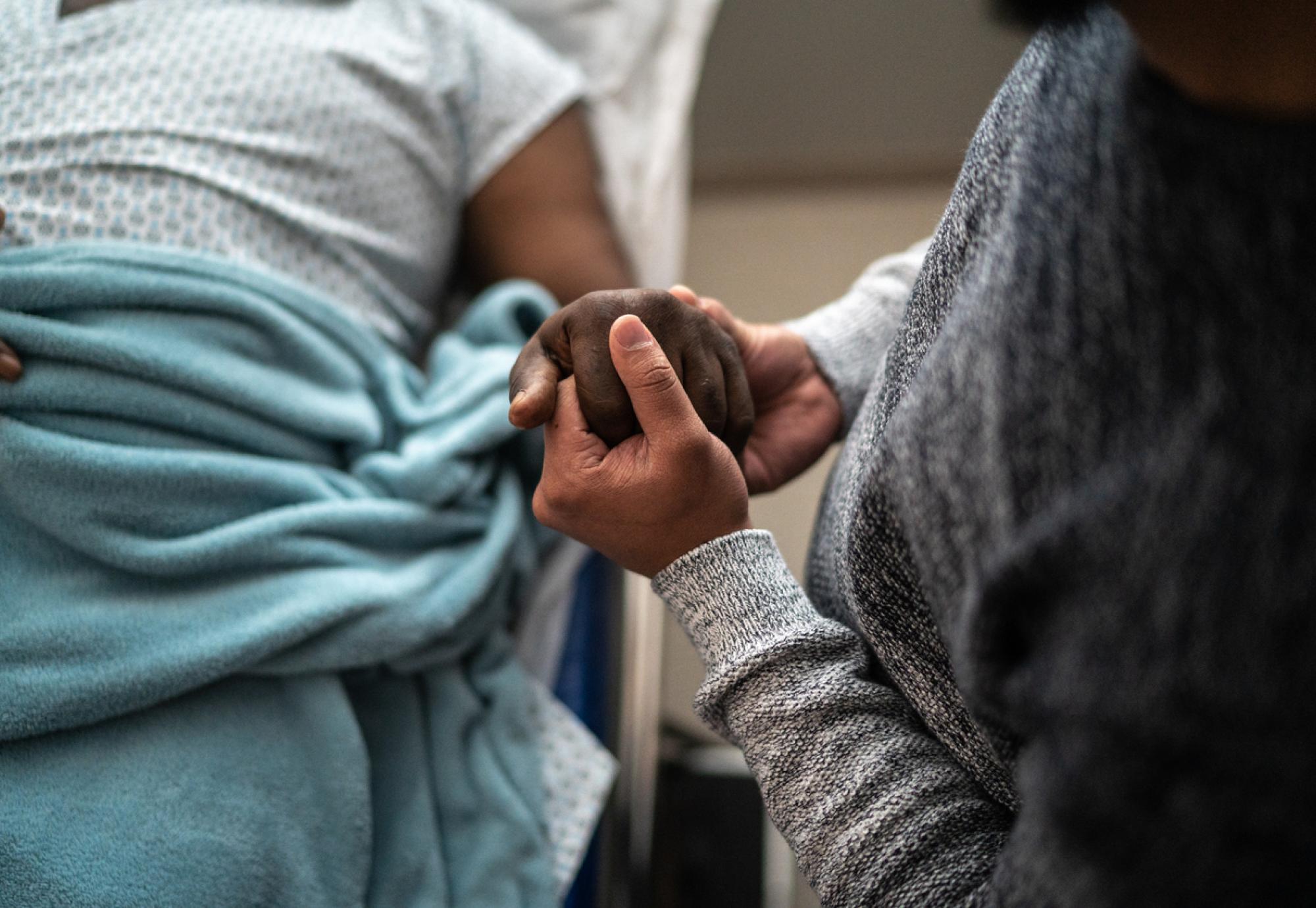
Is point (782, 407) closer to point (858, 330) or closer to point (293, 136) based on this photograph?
point (858, 330)

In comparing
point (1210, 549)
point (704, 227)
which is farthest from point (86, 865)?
point (704, 227)

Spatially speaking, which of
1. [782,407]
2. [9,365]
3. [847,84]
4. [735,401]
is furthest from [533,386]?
[847,84]

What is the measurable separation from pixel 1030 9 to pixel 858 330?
0.39 metres

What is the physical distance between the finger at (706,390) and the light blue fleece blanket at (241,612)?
0.27 metres

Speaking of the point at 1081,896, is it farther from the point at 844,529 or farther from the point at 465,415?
the point at 465,415

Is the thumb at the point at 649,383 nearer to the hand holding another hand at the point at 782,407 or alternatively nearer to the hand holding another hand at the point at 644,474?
the hand holding another hand at the point at 644,474

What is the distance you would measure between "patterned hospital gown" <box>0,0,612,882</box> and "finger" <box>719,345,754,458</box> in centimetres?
36

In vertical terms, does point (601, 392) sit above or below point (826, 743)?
above

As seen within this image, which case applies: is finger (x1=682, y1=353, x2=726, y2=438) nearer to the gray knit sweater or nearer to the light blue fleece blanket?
the gray knit sweater

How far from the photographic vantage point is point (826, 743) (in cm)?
49

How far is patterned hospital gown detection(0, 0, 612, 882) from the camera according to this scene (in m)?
0.76

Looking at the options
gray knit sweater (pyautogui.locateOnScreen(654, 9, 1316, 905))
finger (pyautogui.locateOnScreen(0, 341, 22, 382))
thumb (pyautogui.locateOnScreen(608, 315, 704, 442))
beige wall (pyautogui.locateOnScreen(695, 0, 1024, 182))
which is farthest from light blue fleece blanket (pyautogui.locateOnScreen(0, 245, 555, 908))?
beige wall (pyautogui.locateOnScreen(695, 0, 1024, 182))

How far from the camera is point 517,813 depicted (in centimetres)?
74

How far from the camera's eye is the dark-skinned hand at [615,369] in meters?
0.54
